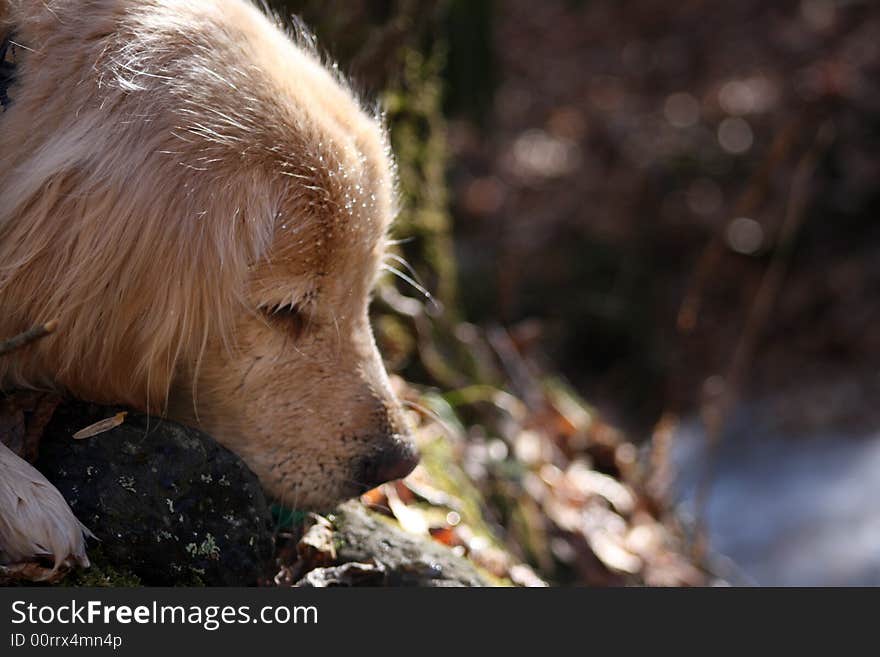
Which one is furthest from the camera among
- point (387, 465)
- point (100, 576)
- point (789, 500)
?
point (789, 500)

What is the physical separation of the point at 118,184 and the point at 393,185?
1.04 meters

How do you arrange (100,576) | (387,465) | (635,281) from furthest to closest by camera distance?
(635,281), (387,465), (100,576)

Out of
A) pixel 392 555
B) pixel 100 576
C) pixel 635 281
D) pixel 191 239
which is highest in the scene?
pixel 191 239

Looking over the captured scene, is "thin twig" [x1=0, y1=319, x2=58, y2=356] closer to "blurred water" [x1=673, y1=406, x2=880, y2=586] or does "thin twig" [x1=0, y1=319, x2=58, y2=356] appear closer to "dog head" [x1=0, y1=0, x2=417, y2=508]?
"dog head" [x1=0, y1=0, x2=417, y2=508]

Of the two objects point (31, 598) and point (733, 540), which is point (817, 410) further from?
point (31, 598)

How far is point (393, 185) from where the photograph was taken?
10.9 feet

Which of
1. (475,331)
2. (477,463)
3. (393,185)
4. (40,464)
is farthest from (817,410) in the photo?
(40,464)

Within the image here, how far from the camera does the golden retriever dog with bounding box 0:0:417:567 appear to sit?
252cm

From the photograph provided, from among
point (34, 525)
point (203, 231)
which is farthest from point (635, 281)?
point (34, 525)

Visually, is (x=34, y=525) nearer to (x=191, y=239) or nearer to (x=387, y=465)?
(x=191, y=239)

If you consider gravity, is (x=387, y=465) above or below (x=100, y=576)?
above

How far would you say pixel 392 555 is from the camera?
3061 mm

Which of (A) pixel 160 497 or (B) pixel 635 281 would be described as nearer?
(A) pixel 160 497

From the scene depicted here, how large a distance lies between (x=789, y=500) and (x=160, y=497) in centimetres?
566
